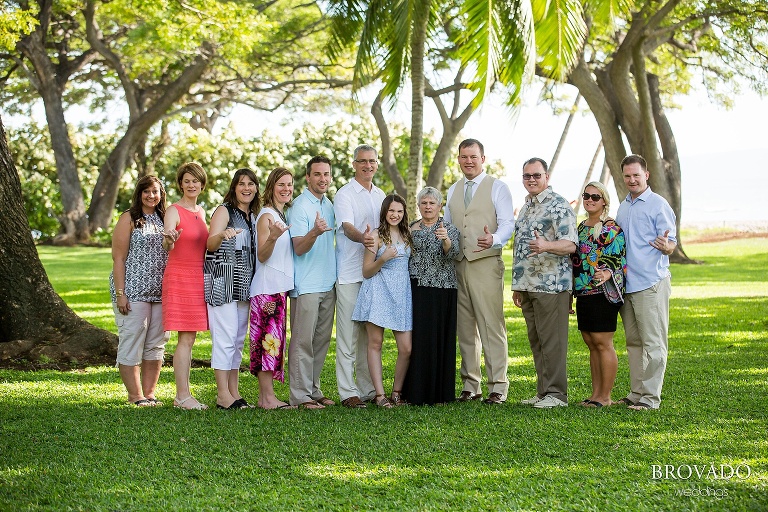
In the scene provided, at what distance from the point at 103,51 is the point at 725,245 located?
24018 millimetres

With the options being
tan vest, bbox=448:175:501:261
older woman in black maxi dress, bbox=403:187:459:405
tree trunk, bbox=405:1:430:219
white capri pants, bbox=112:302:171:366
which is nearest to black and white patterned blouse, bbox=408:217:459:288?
older woman in black maxi dress, bbox=403:187:459:405

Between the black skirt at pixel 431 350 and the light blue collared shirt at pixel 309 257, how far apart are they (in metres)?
0.73

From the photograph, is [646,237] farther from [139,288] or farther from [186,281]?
[139,288]

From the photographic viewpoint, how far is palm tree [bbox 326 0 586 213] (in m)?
11.4

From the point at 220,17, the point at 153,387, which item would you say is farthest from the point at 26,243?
the point at 220,17

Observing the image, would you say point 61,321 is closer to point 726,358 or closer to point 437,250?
point 437,250

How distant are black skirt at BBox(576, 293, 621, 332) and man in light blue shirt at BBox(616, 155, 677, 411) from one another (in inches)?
7.6

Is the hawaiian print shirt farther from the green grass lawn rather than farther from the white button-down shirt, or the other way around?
the white button-down shirt

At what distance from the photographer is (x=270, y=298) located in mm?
7367

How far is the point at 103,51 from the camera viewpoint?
2708 cm

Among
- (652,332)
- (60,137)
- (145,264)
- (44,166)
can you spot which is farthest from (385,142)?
(652,332)

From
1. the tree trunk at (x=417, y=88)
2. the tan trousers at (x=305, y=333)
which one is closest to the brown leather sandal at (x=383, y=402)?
the tan trousers at (x=305, y=333)

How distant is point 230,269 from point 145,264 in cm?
74

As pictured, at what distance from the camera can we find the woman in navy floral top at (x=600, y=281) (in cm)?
732
